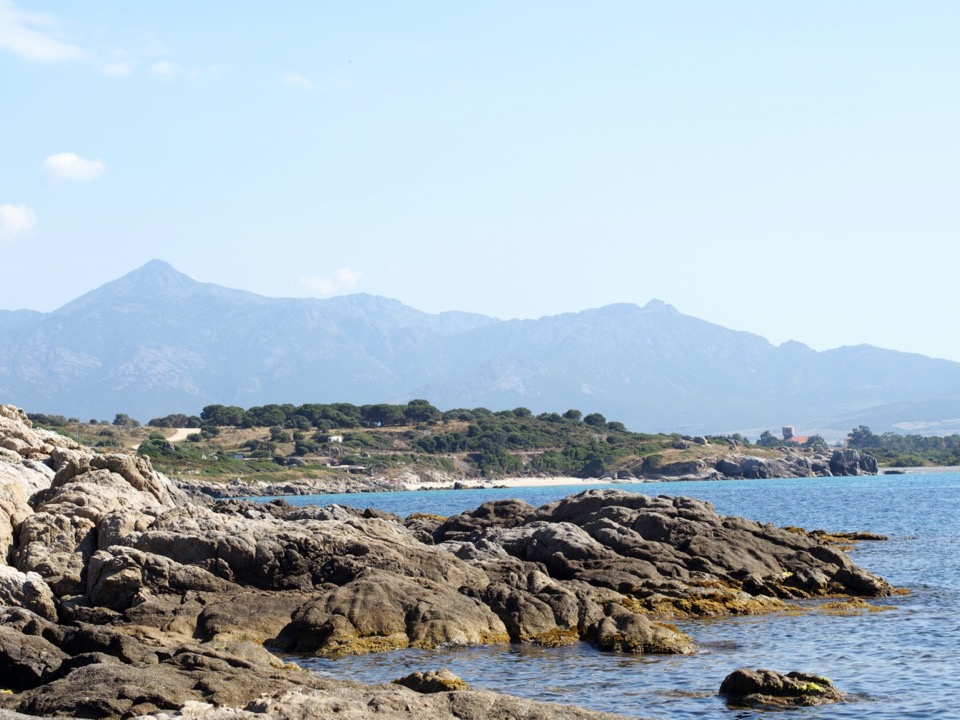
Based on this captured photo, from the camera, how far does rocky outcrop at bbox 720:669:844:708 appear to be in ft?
Result: 66.6

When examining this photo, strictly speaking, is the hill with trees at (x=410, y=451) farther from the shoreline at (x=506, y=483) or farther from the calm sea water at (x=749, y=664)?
the calm sea water at (x=749, y=664)

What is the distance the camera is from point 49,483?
3581 centimetres

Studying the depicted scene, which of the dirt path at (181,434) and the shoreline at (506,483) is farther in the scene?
the dirt path at (181,434)

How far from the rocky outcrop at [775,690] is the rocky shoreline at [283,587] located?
4.66 metres

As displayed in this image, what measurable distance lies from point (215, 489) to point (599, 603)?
99567 mm

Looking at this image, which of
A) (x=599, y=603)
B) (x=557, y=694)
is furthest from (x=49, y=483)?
(x=557, y=694)

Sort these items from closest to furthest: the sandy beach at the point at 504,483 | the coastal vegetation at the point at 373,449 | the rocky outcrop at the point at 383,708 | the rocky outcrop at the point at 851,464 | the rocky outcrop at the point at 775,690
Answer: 1. the rocky outcrop at the point at 383,708
2. the rocky outcrop at the point at 775,690
3. the coastal vegetation at the point at 373,449
4. the sandy beach at the point at 504,483
5. the rocky outcrop at the point at 851,464

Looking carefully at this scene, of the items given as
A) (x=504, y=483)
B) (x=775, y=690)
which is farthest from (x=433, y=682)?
(x=504, y=483)

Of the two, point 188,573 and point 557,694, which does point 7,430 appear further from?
point 557,694

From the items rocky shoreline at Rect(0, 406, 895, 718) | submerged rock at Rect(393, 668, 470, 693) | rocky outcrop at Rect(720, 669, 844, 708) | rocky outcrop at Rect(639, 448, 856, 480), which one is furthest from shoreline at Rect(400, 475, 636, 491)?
submerged rock at Rect(393, 668, 470, 693)

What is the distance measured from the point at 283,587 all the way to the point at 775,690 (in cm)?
1382

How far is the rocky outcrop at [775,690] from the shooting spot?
20297 millimetres

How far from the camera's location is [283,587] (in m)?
29.7

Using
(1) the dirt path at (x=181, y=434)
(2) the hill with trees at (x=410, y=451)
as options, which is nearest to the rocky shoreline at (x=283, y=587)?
(2) the hill with trees at (x=410, y=451)
